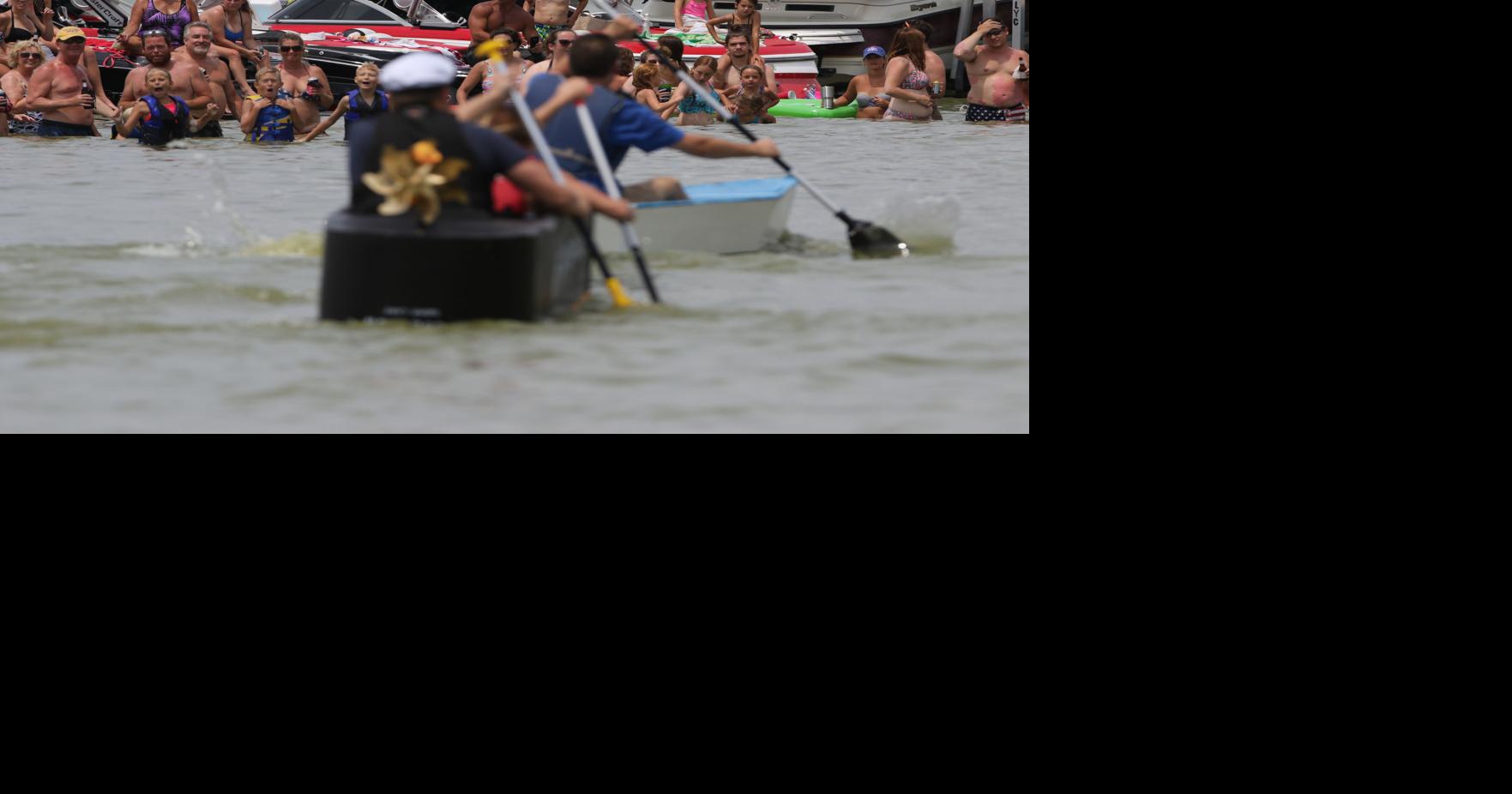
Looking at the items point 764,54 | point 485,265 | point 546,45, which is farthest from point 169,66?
point 485,265

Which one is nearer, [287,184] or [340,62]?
[287,184]

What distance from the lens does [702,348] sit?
7082mm

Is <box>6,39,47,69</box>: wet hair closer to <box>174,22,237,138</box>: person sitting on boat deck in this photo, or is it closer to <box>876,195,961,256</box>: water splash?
<box>174,22,237,138</box>: person sitting on boat deck

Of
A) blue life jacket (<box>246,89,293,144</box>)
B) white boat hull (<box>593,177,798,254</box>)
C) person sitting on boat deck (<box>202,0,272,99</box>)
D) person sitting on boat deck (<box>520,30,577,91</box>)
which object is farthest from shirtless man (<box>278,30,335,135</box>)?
white boat hull (<box>593,177,798,254</box>)

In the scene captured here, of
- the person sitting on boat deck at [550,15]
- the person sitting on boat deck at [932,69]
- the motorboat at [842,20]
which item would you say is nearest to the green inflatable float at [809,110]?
the person sitting on boat deck at [932,69]

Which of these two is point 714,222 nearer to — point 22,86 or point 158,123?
point 158,123

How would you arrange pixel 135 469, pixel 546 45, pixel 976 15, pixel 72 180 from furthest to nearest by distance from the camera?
pixel 976 15
pixel 546 45
pixel 72 180
pixel 135 469

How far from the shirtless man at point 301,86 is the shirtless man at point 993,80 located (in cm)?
594

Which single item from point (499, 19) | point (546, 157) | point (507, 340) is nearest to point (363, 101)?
point (499, 19)

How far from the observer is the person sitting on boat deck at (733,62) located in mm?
19250

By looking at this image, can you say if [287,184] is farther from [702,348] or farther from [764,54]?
[764,54]

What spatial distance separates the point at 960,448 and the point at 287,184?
9063mm

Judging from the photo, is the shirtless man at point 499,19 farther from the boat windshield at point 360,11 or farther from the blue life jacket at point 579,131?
the blue life jacket at point 579,131

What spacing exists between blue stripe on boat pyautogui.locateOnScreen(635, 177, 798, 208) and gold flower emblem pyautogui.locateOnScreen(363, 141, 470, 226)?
7.82ft
